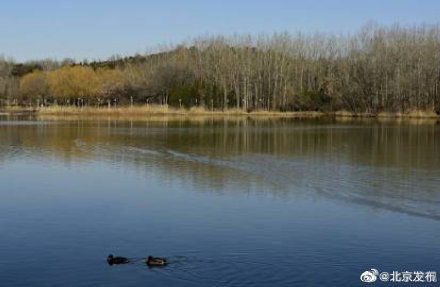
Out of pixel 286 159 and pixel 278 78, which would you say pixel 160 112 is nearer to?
pixel 278 78

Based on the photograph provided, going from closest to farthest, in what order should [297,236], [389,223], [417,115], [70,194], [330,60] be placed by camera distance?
[297,236] → [389,223] → [70,194] → [417,115] → [330,60]

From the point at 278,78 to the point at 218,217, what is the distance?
6152 cm

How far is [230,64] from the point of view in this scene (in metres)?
73.0

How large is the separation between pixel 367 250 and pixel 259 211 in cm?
333

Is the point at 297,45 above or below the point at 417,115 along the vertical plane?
above

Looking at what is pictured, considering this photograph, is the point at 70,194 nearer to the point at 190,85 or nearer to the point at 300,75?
the point at 190,85

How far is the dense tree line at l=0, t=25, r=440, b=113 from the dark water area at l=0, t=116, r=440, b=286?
40.3 meters

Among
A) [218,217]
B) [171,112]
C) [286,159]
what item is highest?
[171,112]

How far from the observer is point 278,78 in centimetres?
7231

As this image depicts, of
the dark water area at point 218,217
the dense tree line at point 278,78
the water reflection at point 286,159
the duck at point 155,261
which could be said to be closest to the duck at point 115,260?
the dark water area at point 218,217

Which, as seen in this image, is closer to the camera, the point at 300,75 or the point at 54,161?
the point at 54,161

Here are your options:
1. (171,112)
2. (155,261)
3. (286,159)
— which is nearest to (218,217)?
(155,261)

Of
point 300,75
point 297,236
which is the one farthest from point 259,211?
point 300,75

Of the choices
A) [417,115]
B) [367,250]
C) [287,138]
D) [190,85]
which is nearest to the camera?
[367,250]
